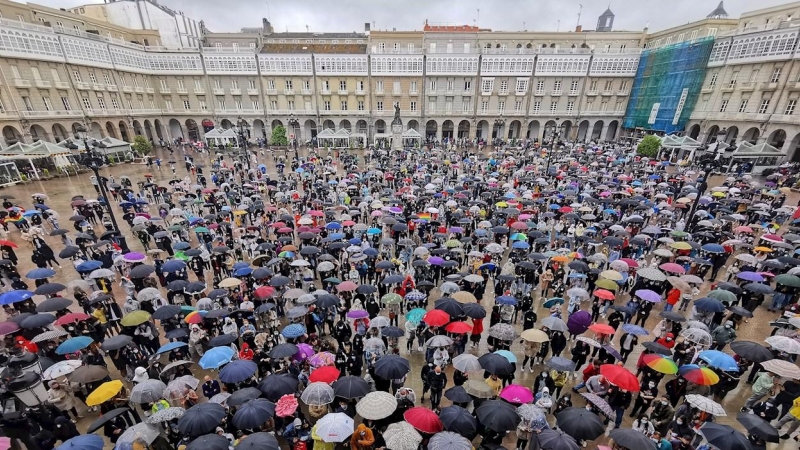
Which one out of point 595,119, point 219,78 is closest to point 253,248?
point 219,78

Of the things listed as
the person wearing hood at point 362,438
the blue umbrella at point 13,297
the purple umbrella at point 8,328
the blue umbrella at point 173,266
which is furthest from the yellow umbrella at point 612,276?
Answer: the blue umbrella at point 13,297

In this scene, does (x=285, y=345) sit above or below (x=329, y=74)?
below

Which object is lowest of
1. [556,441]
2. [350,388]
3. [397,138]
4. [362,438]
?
[362,438]

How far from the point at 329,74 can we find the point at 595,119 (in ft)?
123

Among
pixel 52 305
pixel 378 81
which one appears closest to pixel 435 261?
pixel 52 305

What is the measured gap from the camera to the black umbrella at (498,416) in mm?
6055

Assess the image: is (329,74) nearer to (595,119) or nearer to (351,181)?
(351,181)

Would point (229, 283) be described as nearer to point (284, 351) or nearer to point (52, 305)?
point (284, 351)

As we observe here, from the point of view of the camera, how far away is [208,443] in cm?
557

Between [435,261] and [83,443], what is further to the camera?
[435,261]

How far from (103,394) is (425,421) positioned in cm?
623

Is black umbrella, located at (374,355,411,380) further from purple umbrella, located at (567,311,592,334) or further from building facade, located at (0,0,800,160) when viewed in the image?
building facade, located at (0,0,800,160)

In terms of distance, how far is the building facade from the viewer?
129 feet

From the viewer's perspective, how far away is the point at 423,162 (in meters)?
32.5
